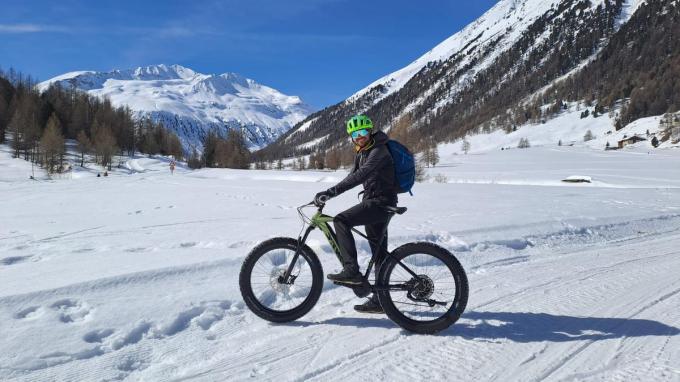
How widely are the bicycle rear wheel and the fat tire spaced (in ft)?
2.72

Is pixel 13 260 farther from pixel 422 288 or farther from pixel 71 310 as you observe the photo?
pixel 422 288

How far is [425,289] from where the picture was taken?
5148mm

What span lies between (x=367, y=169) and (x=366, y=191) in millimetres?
362

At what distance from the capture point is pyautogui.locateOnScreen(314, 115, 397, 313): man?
506 cm

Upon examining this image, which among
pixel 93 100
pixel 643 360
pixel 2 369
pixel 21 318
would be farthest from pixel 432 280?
pixel 93 100

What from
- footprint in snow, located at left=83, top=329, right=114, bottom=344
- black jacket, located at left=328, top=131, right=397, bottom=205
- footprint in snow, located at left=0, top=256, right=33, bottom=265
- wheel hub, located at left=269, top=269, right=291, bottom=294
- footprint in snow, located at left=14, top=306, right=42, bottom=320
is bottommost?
footprint in snow, located at left=83, top=329, right=114, bottom=344

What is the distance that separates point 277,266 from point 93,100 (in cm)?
13049

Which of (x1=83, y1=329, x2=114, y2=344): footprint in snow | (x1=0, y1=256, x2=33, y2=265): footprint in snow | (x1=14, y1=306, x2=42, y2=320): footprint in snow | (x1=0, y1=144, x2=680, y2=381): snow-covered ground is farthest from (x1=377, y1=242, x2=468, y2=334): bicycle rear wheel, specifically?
(x1=0, y1=256, x2=33, y2=265): footprint in snow

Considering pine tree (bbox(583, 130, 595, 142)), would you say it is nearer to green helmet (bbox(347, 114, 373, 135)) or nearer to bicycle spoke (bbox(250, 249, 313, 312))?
green helmet (bbox(347, 114, 373, 135))

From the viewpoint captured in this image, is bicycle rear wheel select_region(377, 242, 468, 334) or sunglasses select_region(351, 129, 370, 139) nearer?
bicycle rear wheel select_region(377, 242, 468, 334)

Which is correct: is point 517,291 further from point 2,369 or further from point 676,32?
point 676,32

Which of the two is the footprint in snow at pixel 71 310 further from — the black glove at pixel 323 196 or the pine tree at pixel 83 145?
the pine tree at pixel 83 145

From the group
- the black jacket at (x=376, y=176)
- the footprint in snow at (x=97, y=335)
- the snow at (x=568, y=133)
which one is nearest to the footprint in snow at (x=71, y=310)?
the footprint in snow at (x=97, y=335)

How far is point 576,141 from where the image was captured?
14500 cm
